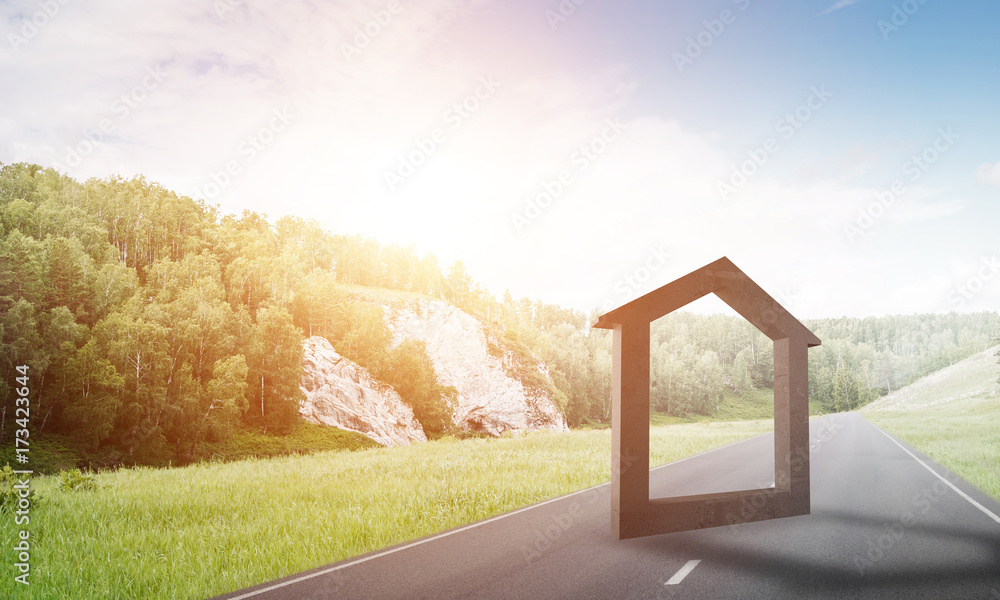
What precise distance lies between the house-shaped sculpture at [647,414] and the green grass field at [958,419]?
722cm

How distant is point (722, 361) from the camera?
15112 centimetres

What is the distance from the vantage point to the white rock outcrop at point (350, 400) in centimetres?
5266

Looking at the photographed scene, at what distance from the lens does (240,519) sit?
1280 cm

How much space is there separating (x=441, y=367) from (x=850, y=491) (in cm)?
5692

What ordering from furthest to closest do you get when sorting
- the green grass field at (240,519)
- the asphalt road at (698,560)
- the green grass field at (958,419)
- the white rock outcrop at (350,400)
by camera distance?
the white rock outcrop at (350,400)
the green grass field at (958,419)
the green grass field at (240,519)
the asphalt road at (698,560)

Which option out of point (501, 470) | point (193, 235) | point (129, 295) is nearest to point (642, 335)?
point (501, 470)

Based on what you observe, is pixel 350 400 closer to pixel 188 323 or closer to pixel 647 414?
pixel 188 323

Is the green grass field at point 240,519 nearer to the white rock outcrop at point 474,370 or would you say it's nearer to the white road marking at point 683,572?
the white road marking at point 683,572

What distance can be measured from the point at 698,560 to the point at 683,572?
83cm

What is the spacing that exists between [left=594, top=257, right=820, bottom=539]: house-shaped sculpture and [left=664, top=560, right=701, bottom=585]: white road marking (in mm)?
1924

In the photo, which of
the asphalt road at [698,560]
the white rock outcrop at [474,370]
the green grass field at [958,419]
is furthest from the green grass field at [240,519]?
the white rock outcrop at [474,370]

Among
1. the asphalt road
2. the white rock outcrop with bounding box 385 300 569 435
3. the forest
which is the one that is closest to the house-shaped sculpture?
the asphalt road

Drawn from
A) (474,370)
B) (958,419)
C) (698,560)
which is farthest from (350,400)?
(958,419)

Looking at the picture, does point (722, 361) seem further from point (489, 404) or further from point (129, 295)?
point (129, 295)
